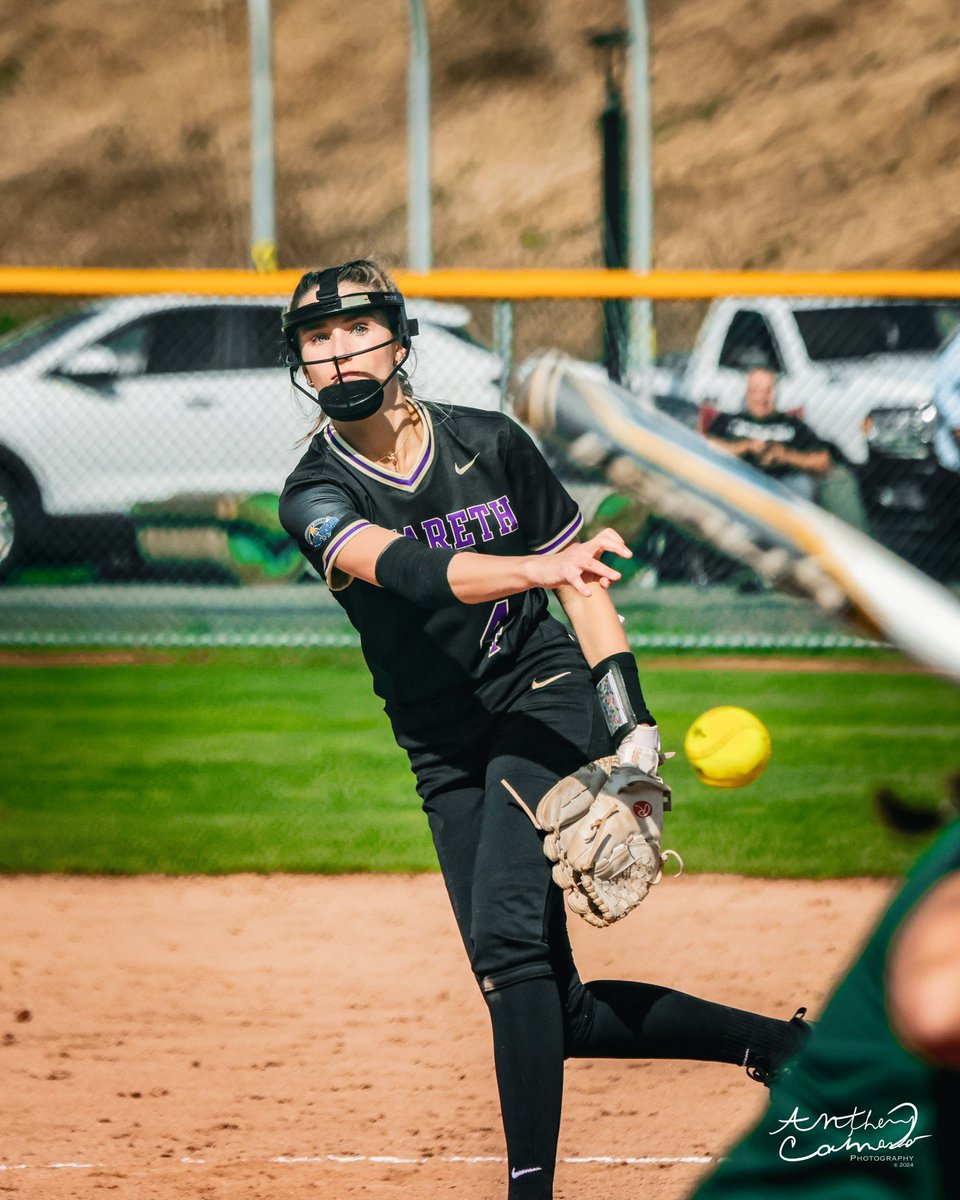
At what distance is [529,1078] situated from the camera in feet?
10.3

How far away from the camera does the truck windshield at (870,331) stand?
424 inches

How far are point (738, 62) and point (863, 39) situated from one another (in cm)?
204

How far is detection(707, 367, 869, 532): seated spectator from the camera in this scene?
963 cm

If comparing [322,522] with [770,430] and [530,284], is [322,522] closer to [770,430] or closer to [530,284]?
[530,284]

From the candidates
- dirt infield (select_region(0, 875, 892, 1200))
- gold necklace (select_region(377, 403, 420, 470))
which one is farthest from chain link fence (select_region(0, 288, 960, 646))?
gold necklace (select_region(377, 403, 420, 470))

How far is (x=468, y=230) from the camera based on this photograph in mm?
25328

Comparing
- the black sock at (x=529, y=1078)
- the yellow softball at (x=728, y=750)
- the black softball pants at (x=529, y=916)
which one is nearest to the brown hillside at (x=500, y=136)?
the yellow softball at (x=728, y=750)

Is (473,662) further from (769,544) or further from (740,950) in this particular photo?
(740,950)

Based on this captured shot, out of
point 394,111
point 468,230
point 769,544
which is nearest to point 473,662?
point 769,544

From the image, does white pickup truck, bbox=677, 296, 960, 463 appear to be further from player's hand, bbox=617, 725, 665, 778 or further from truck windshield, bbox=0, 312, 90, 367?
player's hand, bbox=617, 725, 665, 778

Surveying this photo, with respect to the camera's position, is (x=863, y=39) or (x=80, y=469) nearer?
(x=80, y=469)

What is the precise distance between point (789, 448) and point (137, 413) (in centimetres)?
413

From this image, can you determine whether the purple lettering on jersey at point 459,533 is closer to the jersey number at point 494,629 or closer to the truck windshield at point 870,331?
the jersey number at point 494,629

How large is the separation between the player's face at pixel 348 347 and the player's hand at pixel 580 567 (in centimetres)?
73
